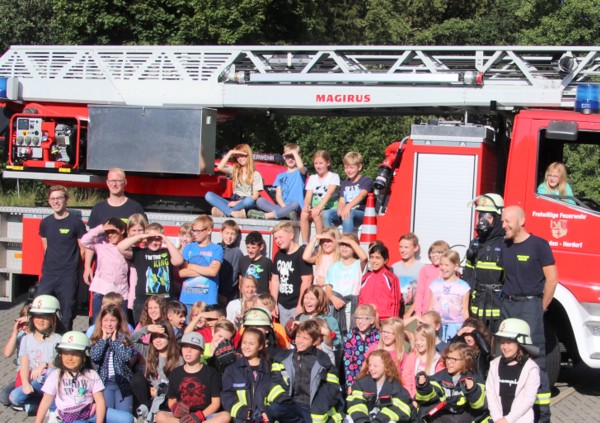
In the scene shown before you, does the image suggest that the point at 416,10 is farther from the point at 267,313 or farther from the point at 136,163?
the point at 267,313

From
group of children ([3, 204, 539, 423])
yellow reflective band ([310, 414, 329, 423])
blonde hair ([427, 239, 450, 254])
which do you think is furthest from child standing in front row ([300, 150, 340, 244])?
yellow reflective band ([310, 414, 329, 423])

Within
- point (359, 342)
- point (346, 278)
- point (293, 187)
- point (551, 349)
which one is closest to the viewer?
point (359, 342)

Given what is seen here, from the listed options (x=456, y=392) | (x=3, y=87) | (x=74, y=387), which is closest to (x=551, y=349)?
(x=456, y=392)

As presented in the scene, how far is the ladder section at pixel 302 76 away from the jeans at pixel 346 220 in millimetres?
1250

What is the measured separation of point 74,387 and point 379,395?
93.9 inches

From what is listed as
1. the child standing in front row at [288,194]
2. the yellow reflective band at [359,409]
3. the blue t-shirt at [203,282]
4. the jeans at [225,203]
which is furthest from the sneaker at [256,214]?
the yellow reflective band at [359,409]

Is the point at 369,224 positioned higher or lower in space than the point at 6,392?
higher

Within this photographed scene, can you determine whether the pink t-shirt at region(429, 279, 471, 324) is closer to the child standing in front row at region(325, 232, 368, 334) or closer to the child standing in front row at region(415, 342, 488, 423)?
the child standing in front row at region(325, 232, 368, 334)

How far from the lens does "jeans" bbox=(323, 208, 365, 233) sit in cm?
1020

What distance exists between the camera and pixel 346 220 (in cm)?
1020

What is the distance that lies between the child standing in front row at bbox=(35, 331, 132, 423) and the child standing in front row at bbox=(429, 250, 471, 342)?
3.09 metres

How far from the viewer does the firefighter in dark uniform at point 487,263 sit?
873cm

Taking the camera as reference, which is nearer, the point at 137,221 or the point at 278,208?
the point at 137,221

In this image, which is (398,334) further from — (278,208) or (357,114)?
(357,114)
